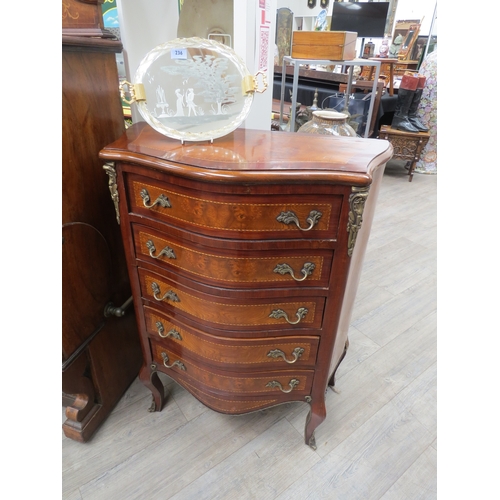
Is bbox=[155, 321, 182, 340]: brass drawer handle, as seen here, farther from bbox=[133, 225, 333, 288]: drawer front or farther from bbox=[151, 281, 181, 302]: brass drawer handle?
bbox=[133, 225, 333, 288]: drawer front

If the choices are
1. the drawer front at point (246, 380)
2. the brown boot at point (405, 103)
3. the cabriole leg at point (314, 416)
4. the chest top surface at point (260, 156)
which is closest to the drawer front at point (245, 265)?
the chest top surface at point (260, 156)

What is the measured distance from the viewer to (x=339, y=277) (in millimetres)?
884

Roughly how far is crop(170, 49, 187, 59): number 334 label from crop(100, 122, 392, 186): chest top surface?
199 millimetres

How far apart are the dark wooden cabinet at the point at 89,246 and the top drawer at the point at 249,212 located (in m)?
0.26

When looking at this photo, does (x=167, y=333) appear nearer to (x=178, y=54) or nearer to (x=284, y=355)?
(x=284, y=355)

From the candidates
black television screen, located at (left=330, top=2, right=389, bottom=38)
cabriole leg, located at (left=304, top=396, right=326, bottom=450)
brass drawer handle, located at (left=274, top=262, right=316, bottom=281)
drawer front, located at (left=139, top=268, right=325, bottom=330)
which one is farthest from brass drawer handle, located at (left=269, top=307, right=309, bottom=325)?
black television screen, located at (left=330, top=2, right=389, bottom=38)

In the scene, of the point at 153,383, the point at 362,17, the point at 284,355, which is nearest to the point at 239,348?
the point at 284,355

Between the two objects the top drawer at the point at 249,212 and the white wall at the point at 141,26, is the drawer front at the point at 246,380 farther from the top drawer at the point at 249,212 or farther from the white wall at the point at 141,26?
the white wall at the point at 141,26

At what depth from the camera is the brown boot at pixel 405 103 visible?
3.49m

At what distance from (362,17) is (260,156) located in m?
4.36

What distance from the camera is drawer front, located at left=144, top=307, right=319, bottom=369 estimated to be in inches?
Answer: 40.2

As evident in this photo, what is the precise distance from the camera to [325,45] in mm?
2137

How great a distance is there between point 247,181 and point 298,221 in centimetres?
16

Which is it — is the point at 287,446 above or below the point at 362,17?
below
